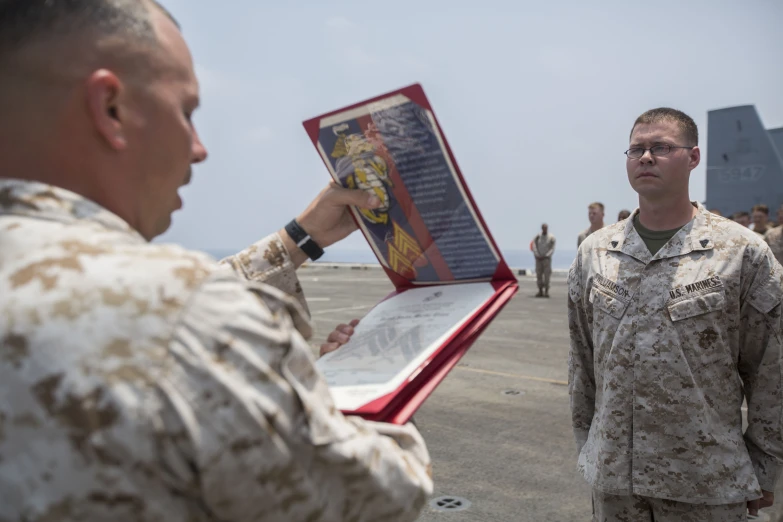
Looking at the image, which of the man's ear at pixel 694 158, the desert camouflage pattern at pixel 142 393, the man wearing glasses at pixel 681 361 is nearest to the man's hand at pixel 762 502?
the man wearing glasses at pixel 681 361

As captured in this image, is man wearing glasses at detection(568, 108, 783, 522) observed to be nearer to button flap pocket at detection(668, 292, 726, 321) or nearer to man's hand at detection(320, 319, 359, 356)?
button flap pocket at detection(668, 292, 726, 321)

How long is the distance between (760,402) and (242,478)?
7.39 feet

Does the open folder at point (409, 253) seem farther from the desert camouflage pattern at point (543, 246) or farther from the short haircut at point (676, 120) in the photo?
the desert camouflage pattern at point (543, 246)

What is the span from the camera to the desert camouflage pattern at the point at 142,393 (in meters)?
0.72

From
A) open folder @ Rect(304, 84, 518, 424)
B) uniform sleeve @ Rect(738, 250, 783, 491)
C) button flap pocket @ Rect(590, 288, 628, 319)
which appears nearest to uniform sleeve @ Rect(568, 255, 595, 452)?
button flap pocket @ Rect(590, 288, 628, 319)

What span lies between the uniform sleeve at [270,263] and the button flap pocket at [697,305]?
4.51ft

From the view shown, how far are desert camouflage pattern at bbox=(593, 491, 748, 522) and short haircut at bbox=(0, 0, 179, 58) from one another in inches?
90.0

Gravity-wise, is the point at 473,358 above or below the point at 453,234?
below

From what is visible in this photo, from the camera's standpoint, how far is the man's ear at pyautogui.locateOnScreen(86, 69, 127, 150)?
0.85 meters

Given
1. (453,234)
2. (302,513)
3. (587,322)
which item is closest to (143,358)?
(302,513)

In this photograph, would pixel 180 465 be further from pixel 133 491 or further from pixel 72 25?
pixel 72 25

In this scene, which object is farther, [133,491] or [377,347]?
[377,347]

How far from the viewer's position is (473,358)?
899cm

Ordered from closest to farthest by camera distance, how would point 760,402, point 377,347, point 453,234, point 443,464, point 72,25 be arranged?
point 72,25, point 377,347, point 453,234, point 760,402, point 443,464
